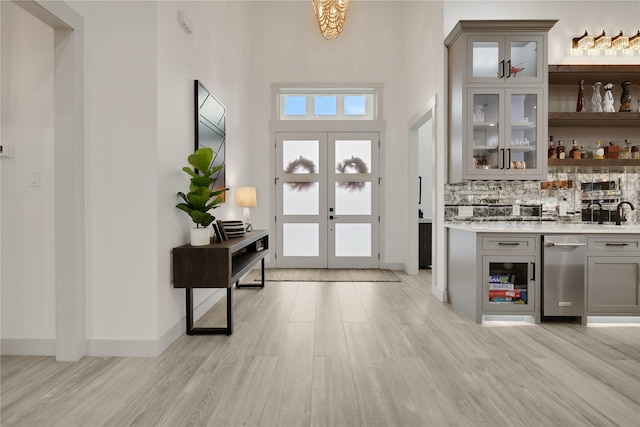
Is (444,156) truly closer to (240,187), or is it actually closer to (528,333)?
(528,333)

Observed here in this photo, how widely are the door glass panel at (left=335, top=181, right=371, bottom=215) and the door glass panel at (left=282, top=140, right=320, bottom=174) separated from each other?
1.87 ft

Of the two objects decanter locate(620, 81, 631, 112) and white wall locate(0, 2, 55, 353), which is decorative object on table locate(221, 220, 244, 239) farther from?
decanter locate(620, 81, 631, 112)

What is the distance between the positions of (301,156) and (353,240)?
1730 millimetres

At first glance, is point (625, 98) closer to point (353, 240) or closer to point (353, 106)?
point (353, 106)

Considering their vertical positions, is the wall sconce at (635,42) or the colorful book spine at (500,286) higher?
the wall sconce at (635,42)

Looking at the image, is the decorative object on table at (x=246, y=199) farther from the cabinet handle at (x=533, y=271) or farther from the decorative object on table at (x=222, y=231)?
the cabinet handle at (x=533, y=271)

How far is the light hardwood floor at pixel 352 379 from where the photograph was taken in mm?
1853

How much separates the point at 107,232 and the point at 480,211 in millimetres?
3747

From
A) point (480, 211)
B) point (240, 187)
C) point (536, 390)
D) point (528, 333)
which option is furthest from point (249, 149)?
point (536, 390)

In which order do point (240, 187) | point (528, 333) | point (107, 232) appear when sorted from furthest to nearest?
point (240, 187)
point (528, 333)
point (107, 232)

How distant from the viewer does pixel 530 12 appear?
4125 millimetres

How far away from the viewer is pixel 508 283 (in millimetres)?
3490

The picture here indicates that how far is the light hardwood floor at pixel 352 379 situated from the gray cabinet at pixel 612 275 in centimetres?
20

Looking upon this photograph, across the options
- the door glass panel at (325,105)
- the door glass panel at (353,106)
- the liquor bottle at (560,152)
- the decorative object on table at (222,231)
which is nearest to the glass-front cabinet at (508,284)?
the liquor bottle at (560,152)
